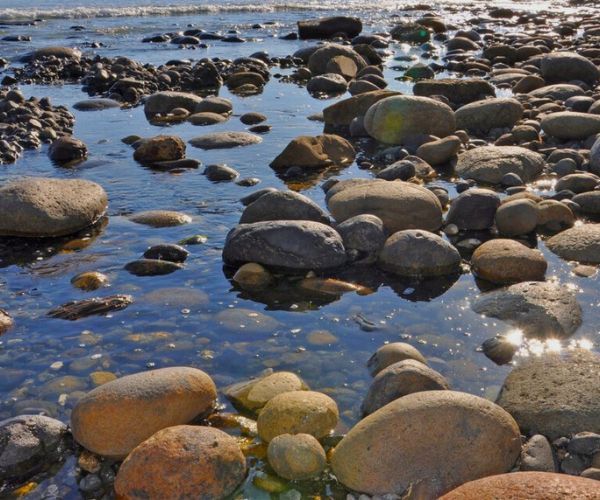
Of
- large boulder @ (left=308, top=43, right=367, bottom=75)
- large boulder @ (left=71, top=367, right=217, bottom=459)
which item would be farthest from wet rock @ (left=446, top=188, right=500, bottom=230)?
large boulder @ (left=308, top=43, right=367, bottom=75)

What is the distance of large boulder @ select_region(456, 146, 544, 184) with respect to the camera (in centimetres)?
856

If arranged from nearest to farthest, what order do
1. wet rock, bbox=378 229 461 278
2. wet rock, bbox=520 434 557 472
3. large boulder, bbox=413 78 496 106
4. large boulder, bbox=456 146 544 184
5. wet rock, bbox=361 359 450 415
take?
1. wet rock, bbox=520 434 557 472
2. wet rock, bbox=361 359 450 415
3. wet rock, bbox=378 229 461 278
4. large boulder, bbox=456 146 544 184
5. large boulder, bbox=413 78 496 106

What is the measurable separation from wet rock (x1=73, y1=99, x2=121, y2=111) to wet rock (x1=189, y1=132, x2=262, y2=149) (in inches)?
125

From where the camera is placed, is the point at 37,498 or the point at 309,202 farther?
the point at 309,202

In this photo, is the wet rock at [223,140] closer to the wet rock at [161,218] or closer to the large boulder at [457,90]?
the wet rock at [161,218]

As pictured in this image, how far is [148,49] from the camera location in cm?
2005

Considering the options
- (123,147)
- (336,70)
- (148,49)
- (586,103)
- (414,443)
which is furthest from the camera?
(148,49)

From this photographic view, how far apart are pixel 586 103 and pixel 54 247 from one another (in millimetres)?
7258

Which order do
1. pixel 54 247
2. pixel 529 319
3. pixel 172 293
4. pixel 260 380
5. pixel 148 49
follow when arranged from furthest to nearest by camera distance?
1. pixel 148 49
2. pixel 54 247
3. pixel 172 293
4. pixel 529 319
5. pixel 260 380

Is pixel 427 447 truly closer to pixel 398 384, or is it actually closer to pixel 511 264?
pixel 398 384

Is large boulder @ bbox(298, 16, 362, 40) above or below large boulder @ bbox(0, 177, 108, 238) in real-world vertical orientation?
below

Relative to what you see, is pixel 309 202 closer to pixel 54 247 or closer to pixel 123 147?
pixel 54 247

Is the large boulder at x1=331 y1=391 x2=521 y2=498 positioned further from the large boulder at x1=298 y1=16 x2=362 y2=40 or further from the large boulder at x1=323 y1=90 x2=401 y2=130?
the large boulder at x1=298 y1=16 x2=362 y2=40

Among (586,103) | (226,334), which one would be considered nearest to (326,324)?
(226,334)
